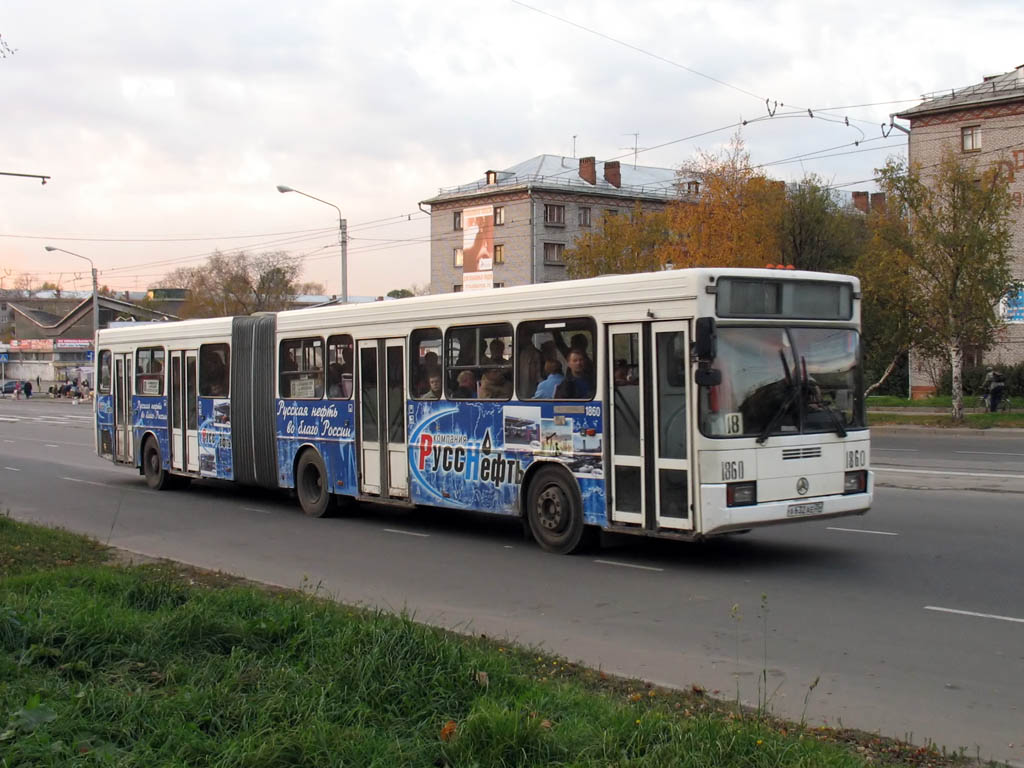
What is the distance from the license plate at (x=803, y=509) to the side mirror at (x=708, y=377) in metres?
1.45

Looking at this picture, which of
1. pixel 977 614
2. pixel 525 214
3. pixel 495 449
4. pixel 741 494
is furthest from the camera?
pixel 525 214

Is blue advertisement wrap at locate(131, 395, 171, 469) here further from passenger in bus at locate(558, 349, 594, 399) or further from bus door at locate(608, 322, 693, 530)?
bus door at locate(608, 322, 693, 530)

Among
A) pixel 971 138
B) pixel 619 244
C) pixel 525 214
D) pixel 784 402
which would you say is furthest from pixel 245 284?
pixel 784 402

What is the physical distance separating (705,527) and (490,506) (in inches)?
130

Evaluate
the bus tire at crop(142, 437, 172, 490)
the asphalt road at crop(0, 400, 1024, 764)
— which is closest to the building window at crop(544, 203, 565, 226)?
the bus tire at crop(142, 437, 172, 490)

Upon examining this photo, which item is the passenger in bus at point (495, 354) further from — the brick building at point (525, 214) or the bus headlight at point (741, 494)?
the brick building at point (525, 214)

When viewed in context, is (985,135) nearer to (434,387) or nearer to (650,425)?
(434,387)

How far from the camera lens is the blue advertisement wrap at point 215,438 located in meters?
17.8

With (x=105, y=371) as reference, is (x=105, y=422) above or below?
below

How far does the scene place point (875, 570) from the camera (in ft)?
34.0

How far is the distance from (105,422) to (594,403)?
13519 millimetres

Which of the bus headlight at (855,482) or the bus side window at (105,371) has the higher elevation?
the bus side window at (105,371)

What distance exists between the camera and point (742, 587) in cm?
985

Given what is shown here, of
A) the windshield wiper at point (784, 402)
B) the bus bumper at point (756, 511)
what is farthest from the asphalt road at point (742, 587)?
the windshield wiper at point (784, 402)
